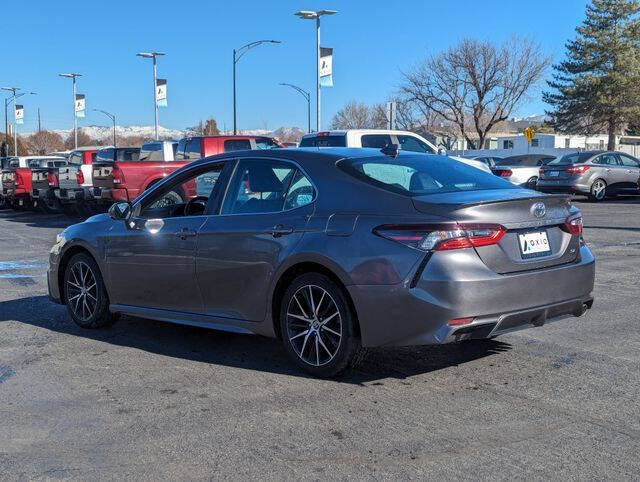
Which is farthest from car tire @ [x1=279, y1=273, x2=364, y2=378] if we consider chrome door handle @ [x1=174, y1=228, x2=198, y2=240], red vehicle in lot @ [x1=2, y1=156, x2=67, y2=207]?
red vehicle in lot @ [x1=2, y1=156, x2=67, y2=207]

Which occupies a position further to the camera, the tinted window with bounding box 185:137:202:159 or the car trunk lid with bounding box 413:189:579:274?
the tinted window with bounding box 185:137:202:159

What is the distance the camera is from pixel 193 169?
6.40 meters

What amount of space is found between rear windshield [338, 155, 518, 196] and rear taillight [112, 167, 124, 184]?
40.0 ft

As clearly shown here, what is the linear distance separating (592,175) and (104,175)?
46.8 ft

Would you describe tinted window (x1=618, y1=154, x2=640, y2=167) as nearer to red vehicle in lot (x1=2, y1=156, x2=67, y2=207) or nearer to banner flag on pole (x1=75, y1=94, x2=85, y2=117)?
red vehicle in lot (x1=2, y1=156, x2=67, y2=207)

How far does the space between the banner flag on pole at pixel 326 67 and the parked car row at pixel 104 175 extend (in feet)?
40.8

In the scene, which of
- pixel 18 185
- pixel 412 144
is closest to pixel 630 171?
pixel 412 144

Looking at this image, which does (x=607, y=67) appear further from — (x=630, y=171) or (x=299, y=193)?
(x=299, y=193)

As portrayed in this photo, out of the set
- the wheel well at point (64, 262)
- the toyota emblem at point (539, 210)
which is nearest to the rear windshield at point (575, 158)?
the wheel well at point (64, 262)

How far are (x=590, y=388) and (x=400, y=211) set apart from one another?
66.7 inches

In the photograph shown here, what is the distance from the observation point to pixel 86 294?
7.08 m

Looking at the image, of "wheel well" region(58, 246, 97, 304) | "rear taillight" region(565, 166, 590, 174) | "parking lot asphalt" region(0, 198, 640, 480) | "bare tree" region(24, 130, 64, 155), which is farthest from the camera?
"bare tree" region(24, 130, 64, 155)

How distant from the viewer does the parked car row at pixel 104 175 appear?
17172 mm

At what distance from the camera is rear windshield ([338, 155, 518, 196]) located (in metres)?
5.30
